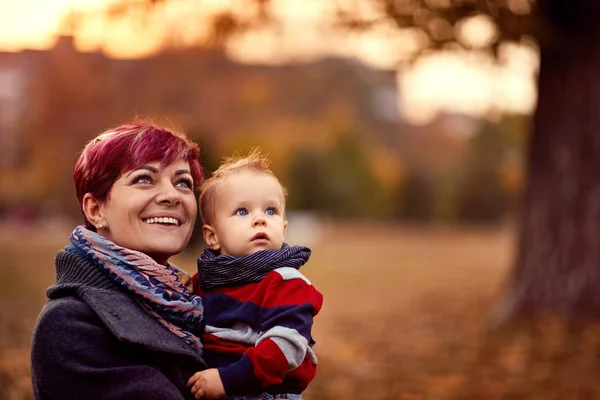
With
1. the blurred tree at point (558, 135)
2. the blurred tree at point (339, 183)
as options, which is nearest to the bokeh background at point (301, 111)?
the blurred tree at point (558, 135)

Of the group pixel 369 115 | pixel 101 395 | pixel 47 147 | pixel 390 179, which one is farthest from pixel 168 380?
pixel 369 115

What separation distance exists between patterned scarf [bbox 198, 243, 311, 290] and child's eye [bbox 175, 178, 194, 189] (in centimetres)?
21

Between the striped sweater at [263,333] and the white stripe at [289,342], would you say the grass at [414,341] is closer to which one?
the striped sweater at [263,333]

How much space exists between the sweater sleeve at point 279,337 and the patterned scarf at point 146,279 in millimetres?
177

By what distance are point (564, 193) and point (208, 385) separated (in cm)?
722

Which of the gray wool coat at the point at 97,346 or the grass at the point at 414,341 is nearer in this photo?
the gray wool coat at the point at 97,346

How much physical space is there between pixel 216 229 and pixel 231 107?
18798 mm

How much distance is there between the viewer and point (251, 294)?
2256mm

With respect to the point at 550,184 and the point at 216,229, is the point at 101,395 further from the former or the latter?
the point at 550,184

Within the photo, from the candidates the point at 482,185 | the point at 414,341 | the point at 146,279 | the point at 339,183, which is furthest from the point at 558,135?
the point at 482,185

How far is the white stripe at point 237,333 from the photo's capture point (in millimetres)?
2227

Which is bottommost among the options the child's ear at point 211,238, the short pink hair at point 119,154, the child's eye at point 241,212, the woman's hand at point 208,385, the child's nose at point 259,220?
the woman's hand at point 208,385

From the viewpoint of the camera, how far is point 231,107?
20969 mm

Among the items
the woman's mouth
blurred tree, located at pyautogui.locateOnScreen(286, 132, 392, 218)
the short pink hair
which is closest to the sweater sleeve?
the woman's mouth
